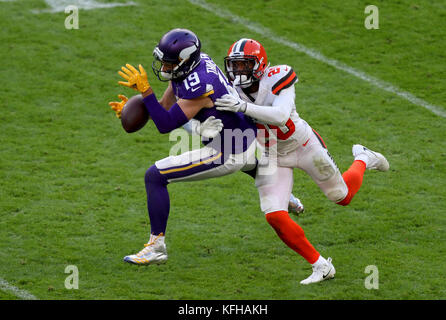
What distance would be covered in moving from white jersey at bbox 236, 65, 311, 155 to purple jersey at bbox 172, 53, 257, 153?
0.45 feet

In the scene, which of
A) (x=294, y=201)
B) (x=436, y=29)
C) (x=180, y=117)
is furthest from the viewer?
(x=436, y=29)

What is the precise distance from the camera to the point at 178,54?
18.7 feet

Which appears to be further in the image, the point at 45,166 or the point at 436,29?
the point at 436,29

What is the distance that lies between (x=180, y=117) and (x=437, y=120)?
161 inches

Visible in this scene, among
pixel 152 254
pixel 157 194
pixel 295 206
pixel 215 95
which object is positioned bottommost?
pixel 152 254

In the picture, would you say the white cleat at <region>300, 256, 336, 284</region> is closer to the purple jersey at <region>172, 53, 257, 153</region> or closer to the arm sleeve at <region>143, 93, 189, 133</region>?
the purple jersey at <region>172, 53, 257, 153</region>

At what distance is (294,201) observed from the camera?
6.82 m

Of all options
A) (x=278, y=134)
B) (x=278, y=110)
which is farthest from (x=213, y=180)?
(x=278, y=110)

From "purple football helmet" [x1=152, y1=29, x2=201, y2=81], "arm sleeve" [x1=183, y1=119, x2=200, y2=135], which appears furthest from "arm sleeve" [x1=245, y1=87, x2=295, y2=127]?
"purple football helmet" [x1=152, y1=29, x2=201, y2=81]

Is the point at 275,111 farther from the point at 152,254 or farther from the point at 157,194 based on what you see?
the point at 152,254

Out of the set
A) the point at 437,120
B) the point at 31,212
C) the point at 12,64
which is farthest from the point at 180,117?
the point at 12,64

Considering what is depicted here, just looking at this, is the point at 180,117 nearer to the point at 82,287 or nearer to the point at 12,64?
the point at 82,287

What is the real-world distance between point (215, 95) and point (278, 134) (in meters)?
0.66

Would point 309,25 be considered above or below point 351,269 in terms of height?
above
